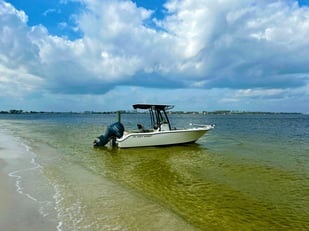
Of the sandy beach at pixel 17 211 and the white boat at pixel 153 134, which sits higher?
the white boat at pixel 153 134

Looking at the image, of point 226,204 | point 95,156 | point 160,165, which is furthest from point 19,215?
point 95,156

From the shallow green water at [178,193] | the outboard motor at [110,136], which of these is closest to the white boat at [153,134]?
the outboard motor at [110,136]

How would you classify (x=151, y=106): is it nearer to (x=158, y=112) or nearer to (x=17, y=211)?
(x=158, y=112)

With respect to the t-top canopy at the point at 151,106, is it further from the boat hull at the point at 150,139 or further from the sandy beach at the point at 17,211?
the sandy beach at the point at 17,211

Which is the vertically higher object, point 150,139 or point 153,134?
point 153,134

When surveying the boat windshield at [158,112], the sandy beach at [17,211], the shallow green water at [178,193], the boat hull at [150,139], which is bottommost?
the shallow green water at [178,193]

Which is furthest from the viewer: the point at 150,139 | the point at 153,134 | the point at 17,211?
the point at 150,139

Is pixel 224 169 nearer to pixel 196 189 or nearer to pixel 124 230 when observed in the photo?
pixel 196 189

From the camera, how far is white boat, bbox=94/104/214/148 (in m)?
22.4

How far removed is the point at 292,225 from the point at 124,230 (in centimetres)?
436

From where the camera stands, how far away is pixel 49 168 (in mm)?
13633

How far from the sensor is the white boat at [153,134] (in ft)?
73.4

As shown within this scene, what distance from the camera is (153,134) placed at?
73.2ft

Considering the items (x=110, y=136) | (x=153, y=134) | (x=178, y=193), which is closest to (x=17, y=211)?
(x=178, y=193)
